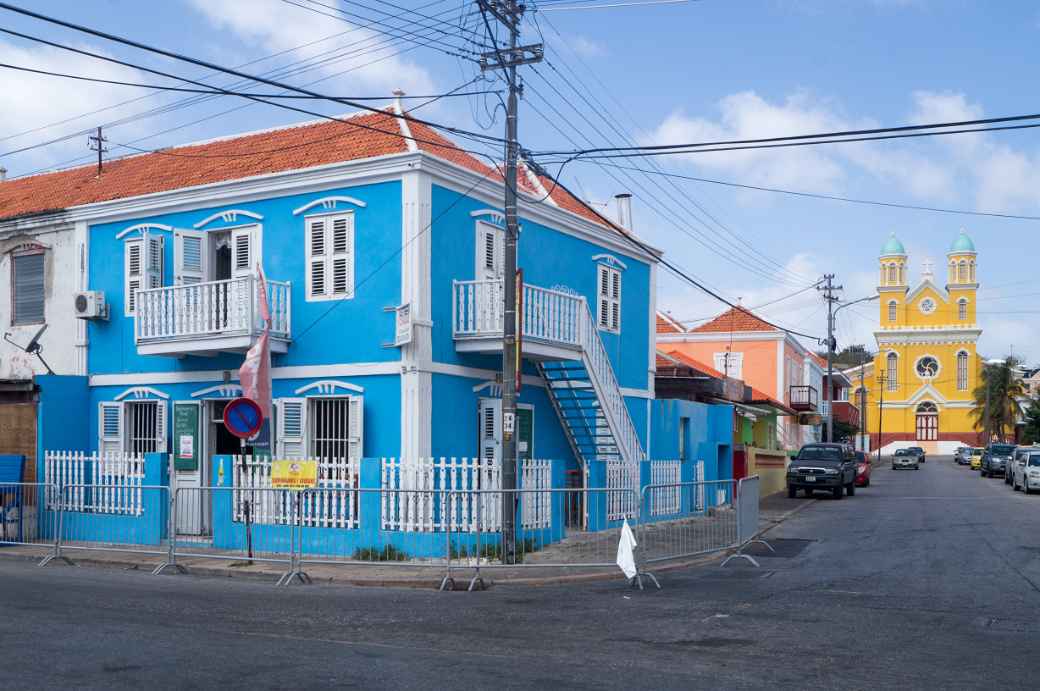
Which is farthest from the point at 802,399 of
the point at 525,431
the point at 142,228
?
the point at 142,228

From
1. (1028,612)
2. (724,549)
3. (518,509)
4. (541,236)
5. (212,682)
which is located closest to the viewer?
(212,682)

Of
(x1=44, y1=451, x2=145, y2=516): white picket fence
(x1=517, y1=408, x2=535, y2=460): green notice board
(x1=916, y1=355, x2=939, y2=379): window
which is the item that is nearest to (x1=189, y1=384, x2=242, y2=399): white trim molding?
(x1=44, y1=451, x2=145, y2=516): white picket fence

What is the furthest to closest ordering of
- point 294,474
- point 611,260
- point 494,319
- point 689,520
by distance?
point 611,260 → point 494,319 → point 689,520 → point 294,474

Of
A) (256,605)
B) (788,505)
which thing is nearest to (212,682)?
(256,605)

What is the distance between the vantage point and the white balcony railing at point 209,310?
18.1m

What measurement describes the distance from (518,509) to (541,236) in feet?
24.0

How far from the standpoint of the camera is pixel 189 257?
19.8 metres

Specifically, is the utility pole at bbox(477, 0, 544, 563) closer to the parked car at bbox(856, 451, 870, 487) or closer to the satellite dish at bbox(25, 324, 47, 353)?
the satellite dish at bbox(25, 324, 47, 353)

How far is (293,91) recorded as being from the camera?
47.6 ft

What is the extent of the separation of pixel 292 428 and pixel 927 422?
303 feet

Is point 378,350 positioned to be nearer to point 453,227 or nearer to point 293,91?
point 453,227

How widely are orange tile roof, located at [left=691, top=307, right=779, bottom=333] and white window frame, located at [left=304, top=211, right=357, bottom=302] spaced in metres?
34.2

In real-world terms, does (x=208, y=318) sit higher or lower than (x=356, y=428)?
higher

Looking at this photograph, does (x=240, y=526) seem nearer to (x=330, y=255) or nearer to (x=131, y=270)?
(x=330, y=255)
